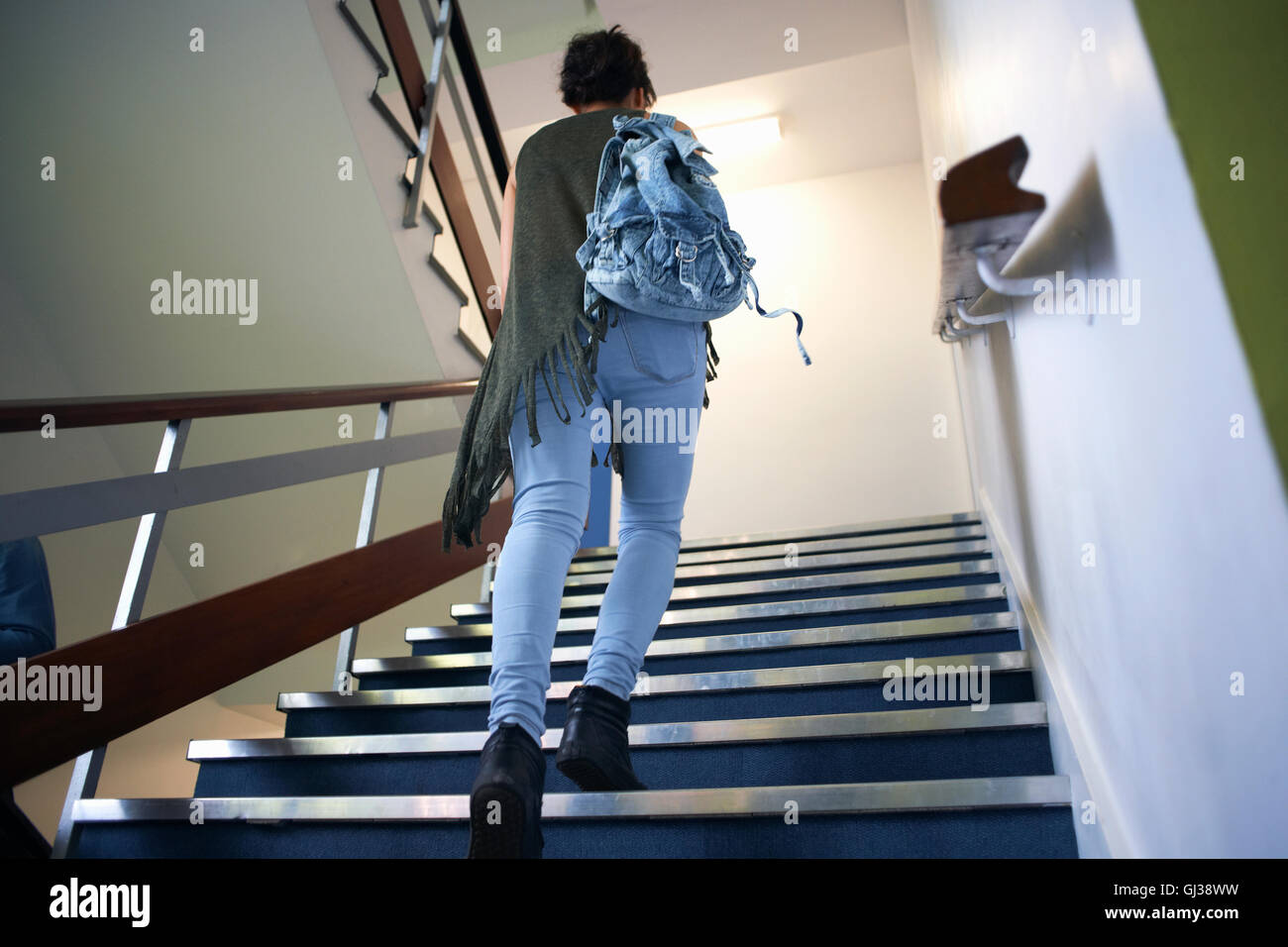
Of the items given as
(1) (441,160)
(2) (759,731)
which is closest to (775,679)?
(2) (759,731)

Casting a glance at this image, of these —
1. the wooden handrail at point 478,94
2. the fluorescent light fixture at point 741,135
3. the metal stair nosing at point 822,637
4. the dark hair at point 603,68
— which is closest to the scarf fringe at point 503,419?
the dark hair at point 603,68

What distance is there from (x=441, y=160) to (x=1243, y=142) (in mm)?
2890

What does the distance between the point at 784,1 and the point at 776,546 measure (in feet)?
7.69

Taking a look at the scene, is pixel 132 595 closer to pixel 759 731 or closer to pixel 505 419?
Result: pixel 505 419

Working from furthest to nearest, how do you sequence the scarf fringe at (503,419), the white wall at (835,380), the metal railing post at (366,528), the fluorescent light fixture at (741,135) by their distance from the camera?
the white wall at (835,380)
the fluorescent light fixture at (741,135)
the metal railing post at (366,528)
the scarf fringe at (503,419)

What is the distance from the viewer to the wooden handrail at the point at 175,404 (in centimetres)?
128

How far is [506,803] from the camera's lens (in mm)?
862

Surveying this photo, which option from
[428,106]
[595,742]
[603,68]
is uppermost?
[428,106]

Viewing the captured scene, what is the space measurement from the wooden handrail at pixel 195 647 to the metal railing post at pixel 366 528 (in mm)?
67

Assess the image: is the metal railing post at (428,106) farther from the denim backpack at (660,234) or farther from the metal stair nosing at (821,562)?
the denim backpack at (660,234)

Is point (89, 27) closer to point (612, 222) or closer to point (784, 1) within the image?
point (612, 222)

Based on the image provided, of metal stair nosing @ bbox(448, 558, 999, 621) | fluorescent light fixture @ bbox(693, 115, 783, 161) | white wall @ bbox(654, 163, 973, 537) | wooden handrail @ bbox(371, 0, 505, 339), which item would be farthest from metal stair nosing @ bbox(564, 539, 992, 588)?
fluorescent light fixture @ bbox(693, 115, 783, 161)

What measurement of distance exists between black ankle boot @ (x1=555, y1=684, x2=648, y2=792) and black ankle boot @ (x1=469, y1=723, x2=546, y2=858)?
0.11 m

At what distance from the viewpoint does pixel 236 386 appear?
3.27m
